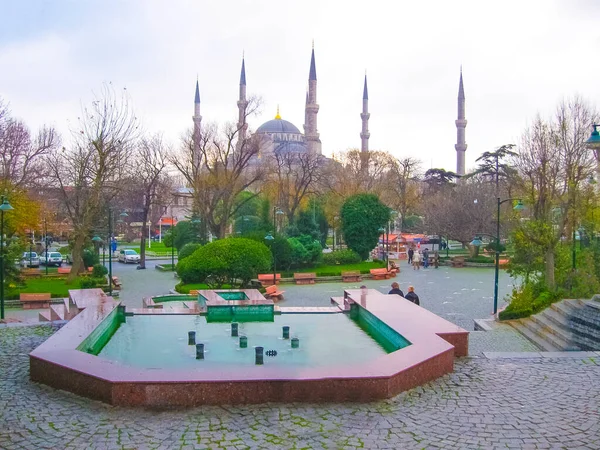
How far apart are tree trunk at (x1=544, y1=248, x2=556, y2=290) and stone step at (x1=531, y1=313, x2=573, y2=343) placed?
2.15 meters

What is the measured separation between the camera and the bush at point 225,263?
21656 millimetres

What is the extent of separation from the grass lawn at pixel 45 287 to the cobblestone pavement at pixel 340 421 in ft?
50.2

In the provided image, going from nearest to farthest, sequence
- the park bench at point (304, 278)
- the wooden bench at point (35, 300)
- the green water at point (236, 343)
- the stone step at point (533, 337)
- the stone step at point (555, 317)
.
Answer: the green water at point (236, 343) < the stone step at point (533, 337) < the stone step at point (555, 317) < the wooden bench at point (35, 300) < the park bench at point (304, 278)

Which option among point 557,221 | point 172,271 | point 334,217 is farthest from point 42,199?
point 557,221

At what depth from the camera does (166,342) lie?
1065 cm

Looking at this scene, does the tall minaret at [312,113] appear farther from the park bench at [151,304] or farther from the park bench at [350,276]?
the park bench at [151,304]

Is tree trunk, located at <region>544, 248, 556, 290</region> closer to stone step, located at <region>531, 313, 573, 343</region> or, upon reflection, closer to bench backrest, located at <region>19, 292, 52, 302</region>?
stone step, located at <region>531, 313, 573, 343</region>

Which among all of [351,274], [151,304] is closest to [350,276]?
[351,274]

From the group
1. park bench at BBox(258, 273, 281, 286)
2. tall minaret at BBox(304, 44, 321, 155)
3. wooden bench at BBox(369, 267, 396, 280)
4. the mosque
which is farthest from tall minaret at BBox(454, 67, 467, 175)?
park bench at BBox(258, 273, 281, 286)

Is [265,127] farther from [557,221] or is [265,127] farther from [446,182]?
[557,221]

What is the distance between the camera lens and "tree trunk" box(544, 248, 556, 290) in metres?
15.9

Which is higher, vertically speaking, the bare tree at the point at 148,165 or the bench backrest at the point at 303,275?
the bare tree at the point at 148,165

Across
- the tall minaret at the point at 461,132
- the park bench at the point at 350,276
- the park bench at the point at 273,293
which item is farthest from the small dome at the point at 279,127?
the park bench at the point at 273,293

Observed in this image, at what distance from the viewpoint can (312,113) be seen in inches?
3374
